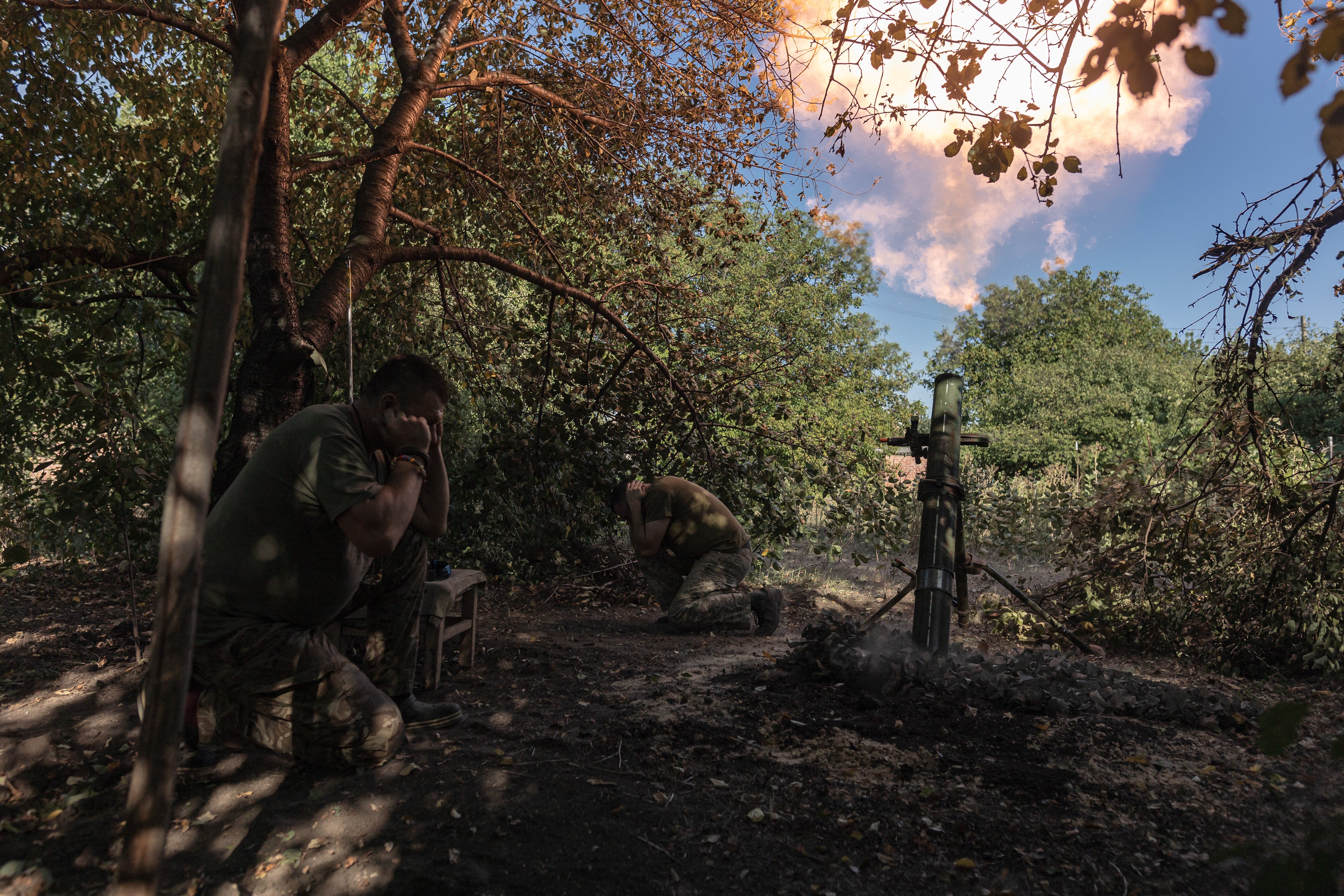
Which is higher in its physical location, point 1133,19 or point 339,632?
point 1133,19

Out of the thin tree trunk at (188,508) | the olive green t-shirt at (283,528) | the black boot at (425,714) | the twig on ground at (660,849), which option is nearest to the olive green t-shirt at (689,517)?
the black boot at (425,714)

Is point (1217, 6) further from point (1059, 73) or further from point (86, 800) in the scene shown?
point (86, 800)

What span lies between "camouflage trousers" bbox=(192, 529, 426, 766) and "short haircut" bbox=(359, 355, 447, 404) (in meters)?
0.96

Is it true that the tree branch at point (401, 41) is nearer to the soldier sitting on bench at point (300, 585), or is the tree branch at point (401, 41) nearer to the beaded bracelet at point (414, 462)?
the soldier sitting on bench at point (300, 585)

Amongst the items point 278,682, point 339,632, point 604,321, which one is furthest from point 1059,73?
point 604,321

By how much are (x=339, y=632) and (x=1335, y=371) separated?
6671mm

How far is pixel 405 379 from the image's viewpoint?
3.19 m

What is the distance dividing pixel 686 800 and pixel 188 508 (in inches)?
77.3

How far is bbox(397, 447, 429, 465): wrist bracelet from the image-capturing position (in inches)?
120

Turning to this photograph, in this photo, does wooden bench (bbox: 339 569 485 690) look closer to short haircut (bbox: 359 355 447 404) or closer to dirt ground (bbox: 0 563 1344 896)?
dirt ground (bbox: 0 563 1344 896)

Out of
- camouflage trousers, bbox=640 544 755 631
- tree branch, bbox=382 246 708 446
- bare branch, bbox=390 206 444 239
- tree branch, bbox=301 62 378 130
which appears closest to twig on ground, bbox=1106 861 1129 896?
camouflage trousers, bbox=640 544 755 631

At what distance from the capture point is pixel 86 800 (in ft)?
8.89

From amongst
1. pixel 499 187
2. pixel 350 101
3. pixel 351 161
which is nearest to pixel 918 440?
pixel 499 187

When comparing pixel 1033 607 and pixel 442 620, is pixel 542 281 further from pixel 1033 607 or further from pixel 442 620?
pixel 1033 607
